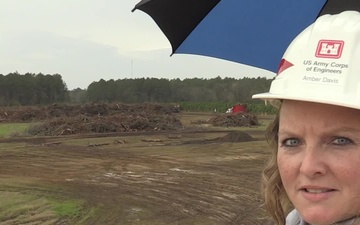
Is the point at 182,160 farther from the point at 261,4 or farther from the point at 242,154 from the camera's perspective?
the point at 261,4

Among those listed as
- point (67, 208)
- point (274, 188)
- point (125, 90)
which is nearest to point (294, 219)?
point (274, 188)

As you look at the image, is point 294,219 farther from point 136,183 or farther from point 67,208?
point 136,183

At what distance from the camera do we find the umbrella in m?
1.95

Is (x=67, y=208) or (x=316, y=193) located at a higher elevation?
(x=316, y=193)

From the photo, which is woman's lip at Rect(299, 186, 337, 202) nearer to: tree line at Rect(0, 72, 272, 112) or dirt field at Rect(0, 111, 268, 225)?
dirt field at Rect(0, 111, 268, 225)

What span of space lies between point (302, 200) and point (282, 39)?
1.04 metres

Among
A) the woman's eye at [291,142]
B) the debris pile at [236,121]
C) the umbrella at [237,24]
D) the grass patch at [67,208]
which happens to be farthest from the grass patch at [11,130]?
the woman's eye at [291,142]

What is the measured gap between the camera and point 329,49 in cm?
119


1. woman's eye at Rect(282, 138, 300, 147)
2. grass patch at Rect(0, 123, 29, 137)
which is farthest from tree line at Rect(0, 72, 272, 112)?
woman's eye at Rect(282, 138, 300, 147)

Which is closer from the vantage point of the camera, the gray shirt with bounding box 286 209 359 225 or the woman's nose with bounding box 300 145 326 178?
the woman's nose with bounding box 300 145 326 178

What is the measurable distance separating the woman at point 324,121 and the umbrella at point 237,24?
0.66 metres

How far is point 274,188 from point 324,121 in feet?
1.31

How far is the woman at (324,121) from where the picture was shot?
1153mm

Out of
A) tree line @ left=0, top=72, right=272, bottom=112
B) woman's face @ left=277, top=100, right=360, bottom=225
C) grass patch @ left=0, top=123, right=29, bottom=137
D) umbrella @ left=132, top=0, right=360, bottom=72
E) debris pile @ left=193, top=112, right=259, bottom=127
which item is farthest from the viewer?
tree line @ left=0, top=72, right=272, bottom=112
